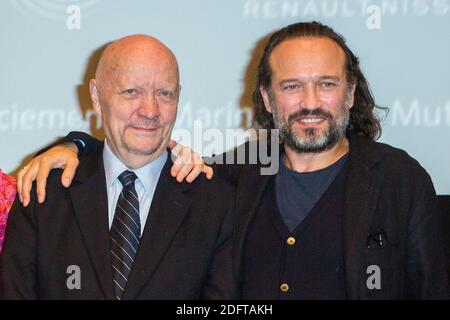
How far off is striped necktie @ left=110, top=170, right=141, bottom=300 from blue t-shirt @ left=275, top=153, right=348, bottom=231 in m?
0.56

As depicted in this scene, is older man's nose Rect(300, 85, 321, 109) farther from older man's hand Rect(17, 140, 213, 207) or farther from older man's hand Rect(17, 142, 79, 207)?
older man's hand Rect(17, 142, 79, 207)

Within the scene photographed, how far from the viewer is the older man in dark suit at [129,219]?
2.31 metres

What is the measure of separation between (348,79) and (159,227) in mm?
1003

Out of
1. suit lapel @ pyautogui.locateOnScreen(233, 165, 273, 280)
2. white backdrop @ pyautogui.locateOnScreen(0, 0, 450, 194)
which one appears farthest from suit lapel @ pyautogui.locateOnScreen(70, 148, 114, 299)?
white backdrop @ pyautogui.locateOnScreen(0, 0, 450, 194)

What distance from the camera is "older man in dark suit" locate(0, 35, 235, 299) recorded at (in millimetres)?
2307

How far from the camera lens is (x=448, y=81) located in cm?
351

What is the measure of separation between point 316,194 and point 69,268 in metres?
0.93

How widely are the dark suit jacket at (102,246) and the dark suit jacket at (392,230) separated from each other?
18 cm

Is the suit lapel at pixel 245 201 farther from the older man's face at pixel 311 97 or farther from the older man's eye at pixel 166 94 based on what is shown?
the older man's eye at pixel 166 94

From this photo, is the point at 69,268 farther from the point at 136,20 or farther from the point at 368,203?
the point at 136,20

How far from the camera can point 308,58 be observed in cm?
273

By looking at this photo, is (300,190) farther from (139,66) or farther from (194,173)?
(139,66)

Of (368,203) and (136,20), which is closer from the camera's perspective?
(368,203)
